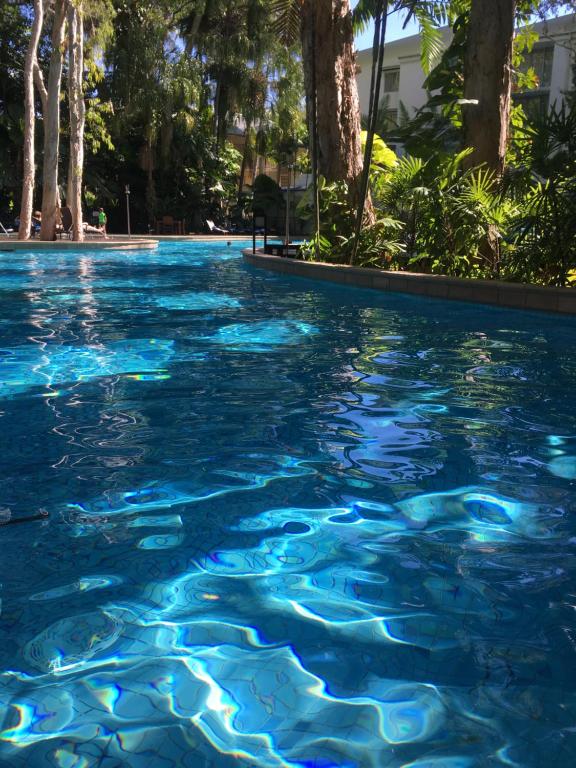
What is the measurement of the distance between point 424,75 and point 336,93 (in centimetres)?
2101

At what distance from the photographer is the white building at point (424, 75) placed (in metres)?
28.0

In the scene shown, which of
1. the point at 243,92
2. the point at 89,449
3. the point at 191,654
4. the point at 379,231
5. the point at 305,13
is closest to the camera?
the point at 191,654

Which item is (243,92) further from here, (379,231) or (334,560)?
A: (334,560)

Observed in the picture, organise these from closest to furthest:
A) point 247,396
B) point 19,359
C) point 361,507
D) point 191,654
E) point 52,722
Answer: point 52,722, point 191,654, point 361,507, point 247,396, point 19,359

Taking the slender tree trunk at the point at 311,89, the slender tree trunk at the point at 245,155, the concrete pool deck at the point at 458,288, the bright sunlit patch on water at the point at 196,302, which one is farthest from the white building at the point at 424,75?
the bright sunlit patch on water at the point at 196,302

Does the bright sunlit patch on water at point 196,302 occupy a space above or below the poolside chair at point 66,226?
below

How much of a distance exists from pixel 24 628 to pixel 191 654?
0.55 m

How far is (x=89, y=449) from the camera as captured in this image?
391cm

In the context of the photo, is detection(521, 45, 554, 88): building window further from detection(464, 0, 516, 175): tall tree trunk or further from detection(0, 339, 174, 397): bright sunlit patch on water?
detection(0, 339, 174, 397): bright sunlit patch on water

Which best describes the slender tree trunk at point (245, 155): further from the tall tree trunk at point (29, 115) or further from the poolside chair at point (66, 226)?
the tall tree trunk at point (29, 115)

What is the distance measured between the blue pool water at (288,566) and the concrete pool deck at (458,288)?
2.75m

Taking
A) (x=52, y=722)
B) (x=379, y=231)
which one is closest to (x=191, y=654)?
(x=52, y=722)

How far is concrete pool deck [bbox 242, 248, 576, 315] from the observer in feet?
27.7

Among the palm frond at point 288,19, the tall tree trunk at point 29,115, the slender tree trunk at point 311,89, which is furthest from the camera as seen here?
the tall tree trunk at point 29,115
